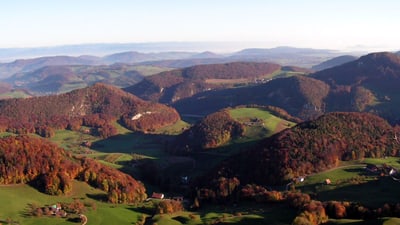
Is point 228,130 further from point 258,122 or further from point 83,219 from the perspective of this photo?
point 83,219

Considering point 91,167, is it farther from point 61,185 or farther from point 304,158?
point 304,158

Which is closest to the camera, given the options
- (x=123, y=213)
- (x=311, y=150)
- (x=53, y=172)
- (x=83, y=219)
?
(x=83, y=219)

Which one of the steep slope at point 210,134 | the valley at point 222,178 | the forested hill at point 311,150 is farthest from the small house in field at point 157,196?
the steep slope at point 210,134

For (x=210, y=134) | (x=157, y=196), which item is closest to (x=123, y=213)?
(x=157, y=196)

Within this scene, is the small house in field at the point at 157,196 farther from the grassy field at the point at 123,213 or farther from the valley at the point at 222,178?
the grassy field at the point at 123,213

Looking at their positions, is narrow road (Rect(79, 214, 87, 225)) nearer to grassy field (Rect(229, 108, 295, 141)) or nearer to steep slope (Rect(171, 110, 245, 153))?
steep slope (Rect(171, 110, 245, 153))

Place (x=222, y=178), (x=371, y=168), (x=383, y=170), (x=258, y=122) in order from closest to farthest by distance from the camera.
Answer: (x=383, y=170) < (x=371, y=168) < (x=222, y=178) < (x=258, y=122)

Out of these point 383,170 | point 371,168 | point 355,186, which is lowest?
Result: point 355,186
